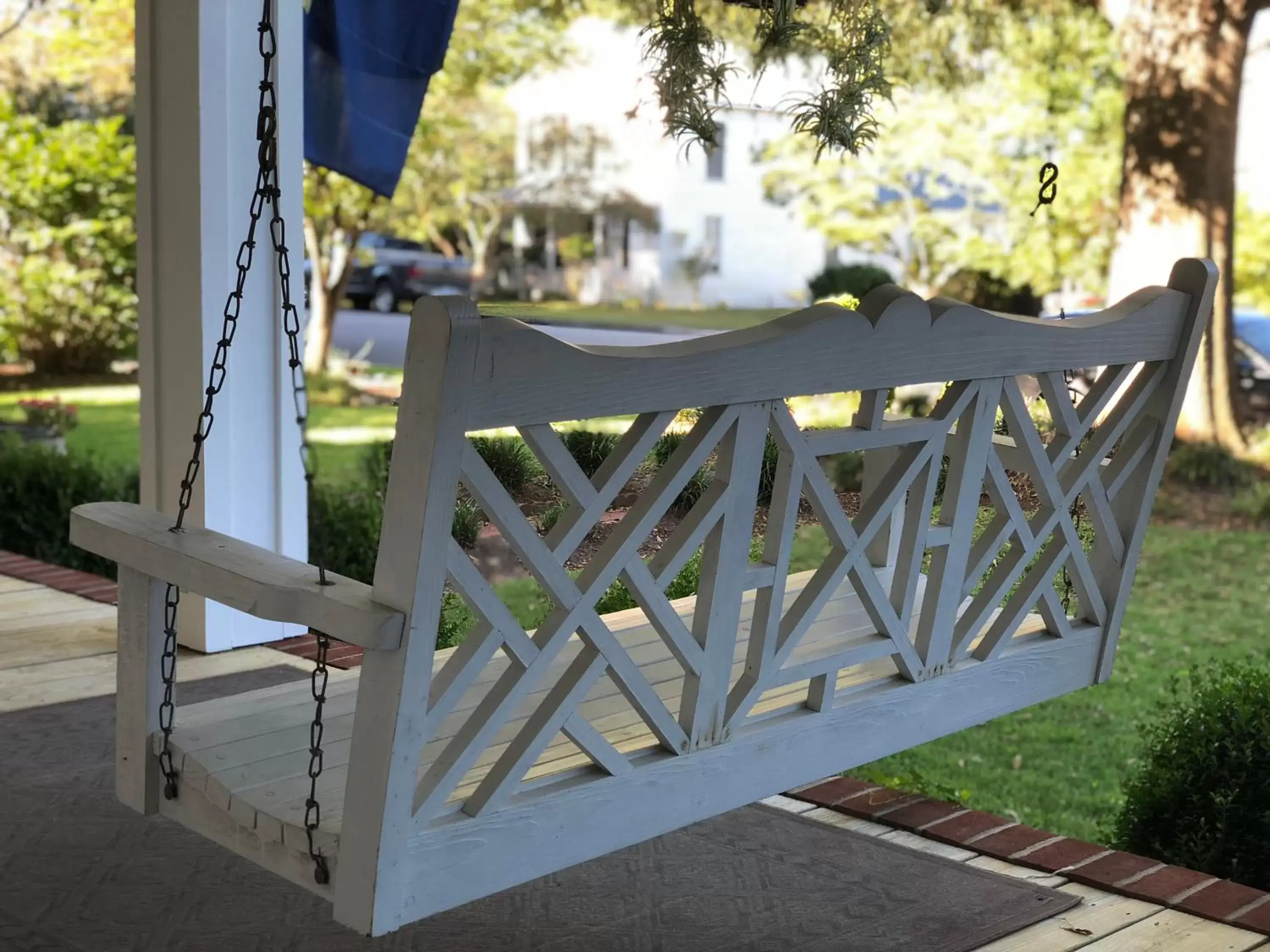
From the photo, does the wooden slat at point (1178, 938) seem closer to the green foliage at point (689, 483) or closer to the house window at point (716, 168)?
the green foliage at point (689, 483)

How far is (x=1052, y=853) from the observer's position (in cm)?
301

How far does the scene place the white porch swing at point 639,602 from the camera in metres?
1.68

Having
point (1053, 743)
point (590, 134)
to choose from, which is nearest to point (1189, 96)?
point (1053, 743)

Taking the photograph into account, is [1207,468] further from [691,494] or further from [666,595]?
[666,595]

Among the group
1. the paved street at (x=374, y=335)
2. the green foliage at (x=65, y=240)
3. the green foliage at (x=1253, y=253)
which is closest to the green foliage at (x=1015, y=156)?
the green foliage at (x=1253, y=253)

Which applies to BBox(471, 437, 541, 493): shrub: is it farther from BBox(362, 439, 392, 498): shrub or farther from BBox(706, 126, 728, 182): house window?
BBox(706, 126, 728, 182): house window

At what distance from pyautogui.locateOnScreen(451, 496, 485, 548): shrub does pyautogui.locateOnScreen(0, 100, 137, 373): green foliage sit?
967 cm

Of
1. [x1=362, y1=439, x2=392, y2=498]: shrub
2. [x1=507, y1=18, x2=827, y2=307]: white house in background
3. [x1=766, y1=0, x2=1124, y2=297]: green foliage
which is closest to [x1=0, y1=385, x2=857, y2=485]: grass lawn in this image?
[x1=362, y1=439, x2=392, y2=498]: shrub

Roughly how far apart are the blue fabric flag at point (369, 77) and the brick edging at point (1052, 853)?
251 centimetres

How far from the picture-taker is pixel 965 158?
11883 millimetres

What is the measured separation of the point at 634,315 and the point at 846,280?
976 centimetres

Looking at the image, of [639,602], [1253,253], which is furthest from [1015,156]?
[639,602]

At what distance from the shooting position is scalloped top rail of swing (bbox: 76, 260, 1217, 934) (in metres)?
1.68

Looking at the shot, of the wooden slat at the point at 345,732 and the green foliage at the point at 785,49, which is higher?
the green foliage at the point at 785,49
